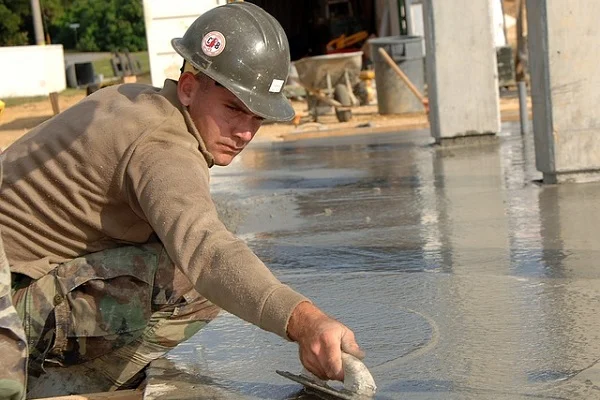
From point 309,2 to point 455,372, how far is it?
37.1 m

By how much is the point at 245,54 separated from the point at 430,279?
1800 millimetres

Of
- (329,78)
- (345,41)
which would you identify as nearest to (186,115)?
(329,78)

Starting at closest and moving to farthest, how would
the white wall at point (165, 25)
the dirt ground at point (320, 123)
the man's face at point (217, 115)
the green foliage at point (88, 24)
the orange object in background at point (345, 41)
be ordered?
1. the man's face at point (217, 115)
2. the dirt ground at point (320, 123)
3. the white wall at point (165, 25)
4. the orange object in background at point (345, 41)
5. the green foliage at point (88, 24)

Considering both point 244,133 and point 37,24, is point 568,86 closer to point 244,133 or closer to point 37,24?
point 244,133

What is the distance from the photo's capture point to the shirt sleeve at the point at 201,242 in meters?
3.01

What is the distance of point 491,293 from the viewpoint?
15.2 feet

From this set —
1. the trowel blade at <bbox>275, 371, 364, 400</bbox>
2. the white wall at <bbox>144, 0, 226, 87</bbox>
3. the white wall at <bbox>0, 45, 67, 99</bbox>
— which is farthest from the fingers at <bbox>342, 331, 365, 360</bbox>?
the white wall at <bbox>0, 45, 67, 99</bbox>

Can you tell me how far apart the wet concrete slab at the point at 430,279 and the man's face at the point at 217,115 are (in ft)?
2.47

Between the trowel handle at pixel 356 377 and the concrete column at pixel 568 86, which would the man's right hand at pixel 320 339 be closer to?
the trowel handle at pixel 356 377

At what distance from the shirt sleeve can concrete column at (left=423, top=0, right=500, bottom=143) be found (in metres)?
8.48

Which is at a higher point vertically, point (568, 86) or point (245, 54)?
point (245, 54)

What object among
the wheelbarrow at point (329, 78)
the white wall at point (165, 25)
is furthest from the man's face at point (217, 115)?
the wheelbarrow at point (329, 78)

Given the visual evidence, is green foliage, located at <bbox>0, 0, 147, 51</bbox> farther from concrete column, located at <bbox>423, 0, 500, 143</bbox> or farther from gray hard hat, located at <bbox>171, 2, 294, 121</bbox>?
gray hard hat, located at <bbox>171, 2, 294, 121</bbox>

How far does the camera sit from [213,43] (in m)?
3.58
